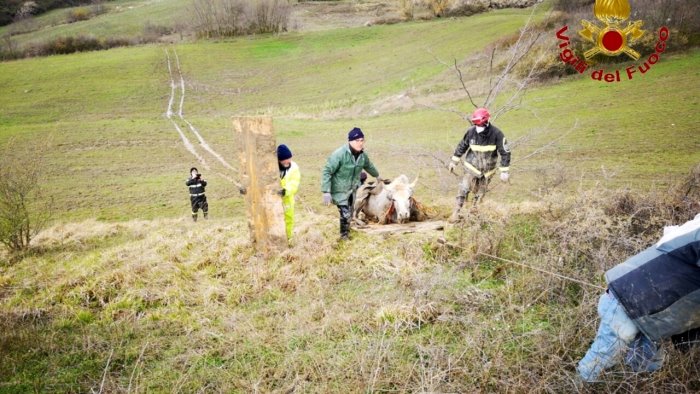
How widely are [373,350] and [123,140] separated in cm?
2383

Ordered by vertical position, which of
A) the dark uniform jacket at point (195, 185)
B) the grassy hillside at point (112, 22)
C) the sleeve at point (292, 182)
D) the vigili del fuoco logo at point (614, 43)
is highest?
the grassy hillside at point (112, 22)

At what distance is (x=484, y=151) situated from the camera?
24.1 ft

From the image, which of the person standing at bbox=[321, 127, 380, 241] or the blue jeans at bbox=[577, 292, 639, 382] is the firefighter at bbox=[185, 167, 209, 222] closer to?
the person standing at bbox=[321, 127, 380, 241]

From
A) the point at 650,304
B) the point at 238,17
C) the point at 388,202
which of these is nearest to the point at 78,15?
the point at 238,17

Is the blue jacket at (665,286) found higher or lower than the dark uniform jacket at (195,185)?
higher

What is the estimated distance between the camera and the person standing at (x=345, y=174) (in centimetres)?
677

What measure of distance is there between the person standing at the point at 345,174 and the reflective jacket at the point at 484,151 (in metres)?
1.92

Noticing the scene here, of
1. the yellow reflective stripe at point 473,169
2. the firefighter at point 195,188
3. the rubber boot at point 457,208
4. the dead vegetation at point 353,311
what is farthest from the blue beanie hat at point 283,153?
the firefighter at point 195,188

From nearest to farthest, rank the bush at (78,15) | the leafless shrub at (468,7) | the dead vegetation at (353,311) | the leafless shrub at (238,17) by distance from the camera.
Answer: the dead vegetation at (353,311)
the leafless shrub at (468,7)
the leafless shrub at (238,17)
the bush at (78,15)

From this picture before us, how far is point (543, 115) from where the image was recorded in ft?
61.9

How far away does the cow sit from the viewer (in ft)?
→ 26.0

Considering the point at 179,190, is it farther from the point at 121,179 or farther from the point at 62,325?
the point at 62,325

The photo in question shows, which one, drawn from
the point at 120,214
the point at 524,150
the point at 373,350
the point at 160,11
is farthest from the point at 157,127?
the point at 160,11

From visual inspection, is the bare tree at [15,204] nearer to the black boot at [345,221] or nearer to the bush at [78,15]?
the black boot at [345,221]
